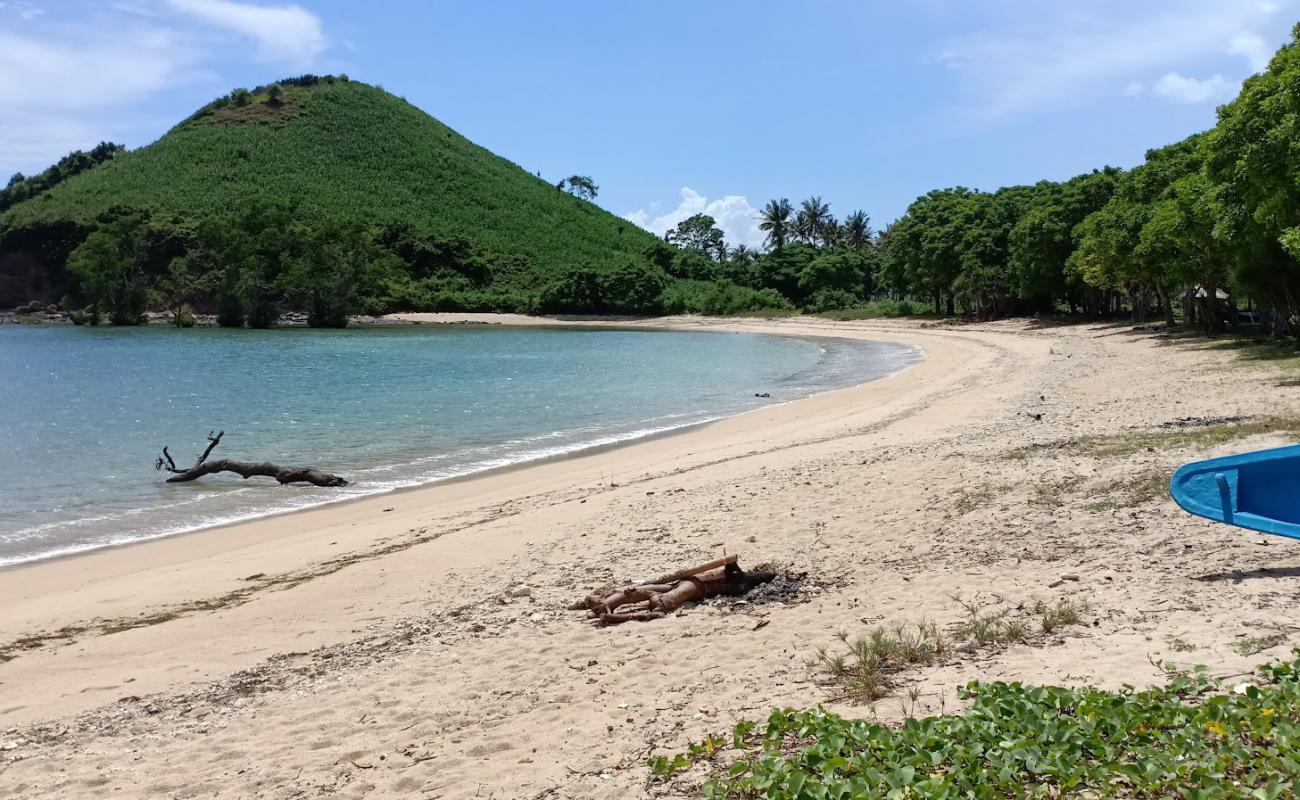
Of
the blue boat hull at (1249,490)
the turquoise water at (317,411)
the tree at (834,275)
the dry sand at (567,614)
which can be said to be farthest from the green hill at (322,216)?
the blue boat hull at (1249,490)

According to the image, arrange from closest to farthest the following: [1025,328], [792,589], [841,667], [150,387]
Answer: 1. [841,667]
2. [792,589]
3. [150,387]
4. [1025,328]

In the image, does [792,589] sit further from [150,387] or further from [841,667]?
[150,387]

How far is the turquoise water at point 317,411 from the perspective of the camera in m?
15.6

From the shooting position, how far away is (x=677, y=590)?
7.39 m

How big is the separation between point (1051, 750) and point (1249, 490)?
348 cm

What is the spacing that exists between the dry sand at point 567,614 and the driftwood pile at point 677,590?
22 cm

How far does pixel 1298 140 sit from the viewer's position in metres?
15.9

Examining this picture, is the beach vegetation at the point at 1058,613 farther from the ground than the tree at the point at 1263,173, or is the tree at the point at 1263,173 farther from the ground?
the tree at the point at 1263,173

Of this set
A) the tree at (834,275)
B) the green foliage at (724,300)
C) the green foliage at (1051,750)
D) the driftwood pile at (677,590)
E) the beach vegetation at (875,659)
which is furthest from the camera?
the green foliage at (724,300)

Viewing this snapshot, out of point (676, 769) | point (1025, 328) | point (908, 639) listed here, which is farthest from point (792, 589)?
point (1025, 328)

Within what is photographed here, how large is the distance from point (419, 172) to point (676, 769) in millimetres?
153230

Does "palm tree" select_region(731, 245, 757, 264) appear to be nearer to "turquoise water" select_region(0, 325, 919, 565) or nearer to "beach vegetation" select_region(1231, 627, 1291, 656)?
"turquoise water" select_region(0, 325, 919, 565)

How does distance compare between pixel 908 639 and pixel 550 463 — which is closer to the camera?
pixel 908 639

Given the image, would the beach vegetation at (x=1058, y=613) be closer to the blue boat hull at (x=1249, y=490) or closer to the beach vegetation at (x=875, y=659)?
the beach vegetation at (x=875, y=659)
